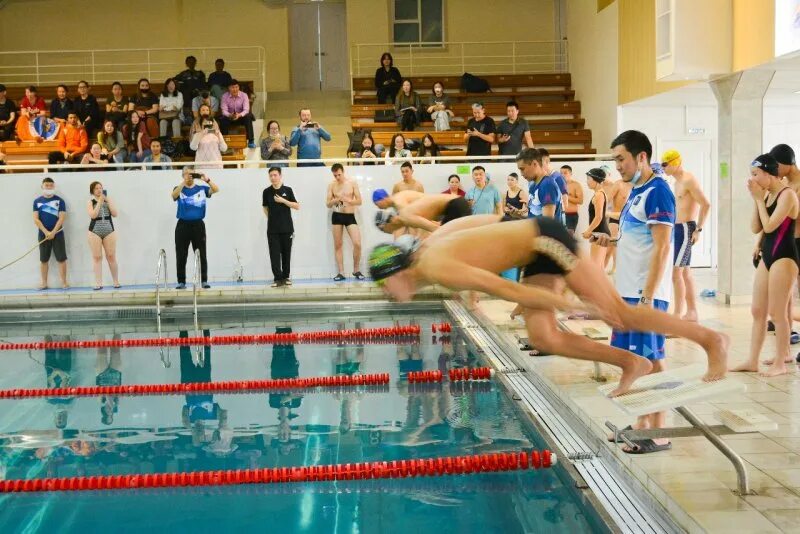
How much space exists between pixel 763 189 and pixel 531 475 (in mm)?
2489

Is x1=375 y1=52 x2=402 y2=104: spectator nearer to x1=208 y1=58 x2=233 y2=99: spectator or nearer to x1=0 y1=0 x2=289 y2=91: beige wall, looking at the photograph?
x1=208 y1=58 x2=233 y2=99: spectator

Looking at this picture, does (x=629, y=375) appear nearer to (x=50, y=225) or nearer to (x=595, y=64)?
(x=50, y=225)

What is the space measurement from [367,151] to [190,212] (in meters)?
2.86

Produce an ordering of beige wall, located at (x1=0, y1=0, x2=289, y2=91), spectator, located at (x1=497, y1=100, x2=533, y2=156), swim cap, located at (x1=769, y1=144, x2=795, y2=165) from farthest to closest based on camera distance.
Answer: beige wall, located at (x1=0, y1=0, x2=289, y2=91) < spectator, located at (x1=497, y1=100, x2=533, y2=156) < swim cap, located at (x1=769, y1=144, x2=795, y2=165)

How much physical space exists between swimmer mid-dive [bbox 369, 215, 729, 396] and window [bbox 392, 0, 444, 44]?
16.5 meters

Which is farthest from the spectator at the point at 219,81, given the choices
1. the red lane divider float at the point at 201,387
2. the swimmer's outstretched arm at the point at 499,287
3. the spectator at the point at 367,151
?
the swimmer's outstretched arm at the point at 499,287

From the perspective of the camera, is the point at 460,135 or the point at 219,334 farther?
the point at 460,135

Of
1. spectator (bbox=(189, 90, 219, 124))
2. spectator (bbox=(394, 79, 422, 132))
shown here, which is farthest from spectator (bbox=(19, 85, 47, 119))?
spectator (bbox=(394, 79, 422, 132))

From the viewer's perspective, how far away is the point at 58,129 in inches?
608

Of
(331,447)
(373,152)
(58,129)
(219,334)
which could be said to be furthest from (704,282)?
(58,129)

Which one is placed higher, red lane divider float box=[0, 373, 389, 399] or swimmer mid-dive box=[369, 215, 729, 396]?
swimmer mid-dive box=[369, 215, 729, 396]

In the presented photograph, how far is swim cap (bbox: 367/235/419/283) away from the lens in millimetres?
4086

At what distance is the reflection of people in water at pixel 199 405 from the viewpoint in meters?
6.63

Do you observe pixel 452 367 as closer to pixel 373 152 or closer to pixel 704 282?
pixel 704 282
